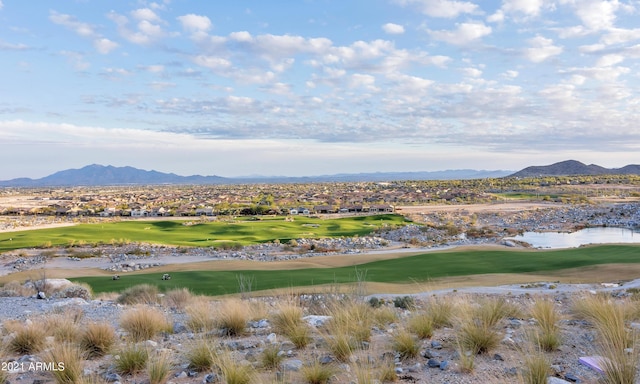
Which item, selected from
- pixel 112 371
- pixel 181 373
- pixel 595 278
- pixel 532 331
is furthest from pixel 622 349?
pixel 595 278

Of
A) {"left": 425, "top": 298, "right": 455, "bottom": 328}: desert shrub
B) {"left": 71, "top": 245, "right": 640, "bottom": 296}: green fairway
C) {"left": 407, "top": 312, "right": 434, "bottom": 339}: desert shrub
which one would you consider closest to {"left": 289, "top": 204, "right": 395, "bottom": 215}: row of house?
{"left": 71, "top": 245, "right": 640, "bottom": 296}: green fairway

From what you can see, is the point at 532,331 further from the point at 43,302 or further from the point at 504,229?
the point at 504,229

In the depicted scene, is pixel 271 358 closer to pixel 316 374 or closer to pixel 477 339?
pixel 316 374

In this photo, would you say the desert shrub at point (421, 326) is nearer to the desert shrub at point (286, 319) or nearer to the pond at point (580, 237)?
the desert shrub at point (286, 319)

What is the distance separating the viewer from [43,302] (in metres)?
12.8

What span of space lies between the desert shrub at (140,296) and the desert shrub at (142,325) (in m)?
5.45

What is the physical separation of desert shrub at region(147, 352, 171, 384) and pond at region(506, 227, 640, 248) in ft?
118

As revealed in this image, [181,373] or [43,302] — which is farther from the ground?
[181,373]

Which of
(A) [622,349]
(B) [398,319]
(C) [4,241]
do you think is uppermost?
(A) [622,349]

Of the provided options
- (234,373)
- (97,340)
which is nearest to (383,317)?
(234,373)

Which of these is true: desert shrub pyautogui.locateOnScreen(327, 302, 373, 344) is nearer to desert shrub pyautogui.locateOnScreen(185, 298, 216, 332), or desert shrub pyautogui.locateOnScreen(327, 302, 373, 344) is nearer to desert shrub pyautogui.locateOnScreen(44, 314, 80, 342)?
desert shrub pyautogui.locateOnScreen(185, 298, 216, 332)

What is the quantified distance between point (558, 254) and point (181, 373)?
24120 millimetres

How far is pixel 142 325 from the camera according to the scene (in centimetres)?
775

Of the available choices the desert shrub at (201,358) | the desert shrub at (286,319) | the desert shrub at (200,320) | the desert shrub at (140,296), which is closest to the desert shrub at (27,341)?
the desert shrub at (200,320)
